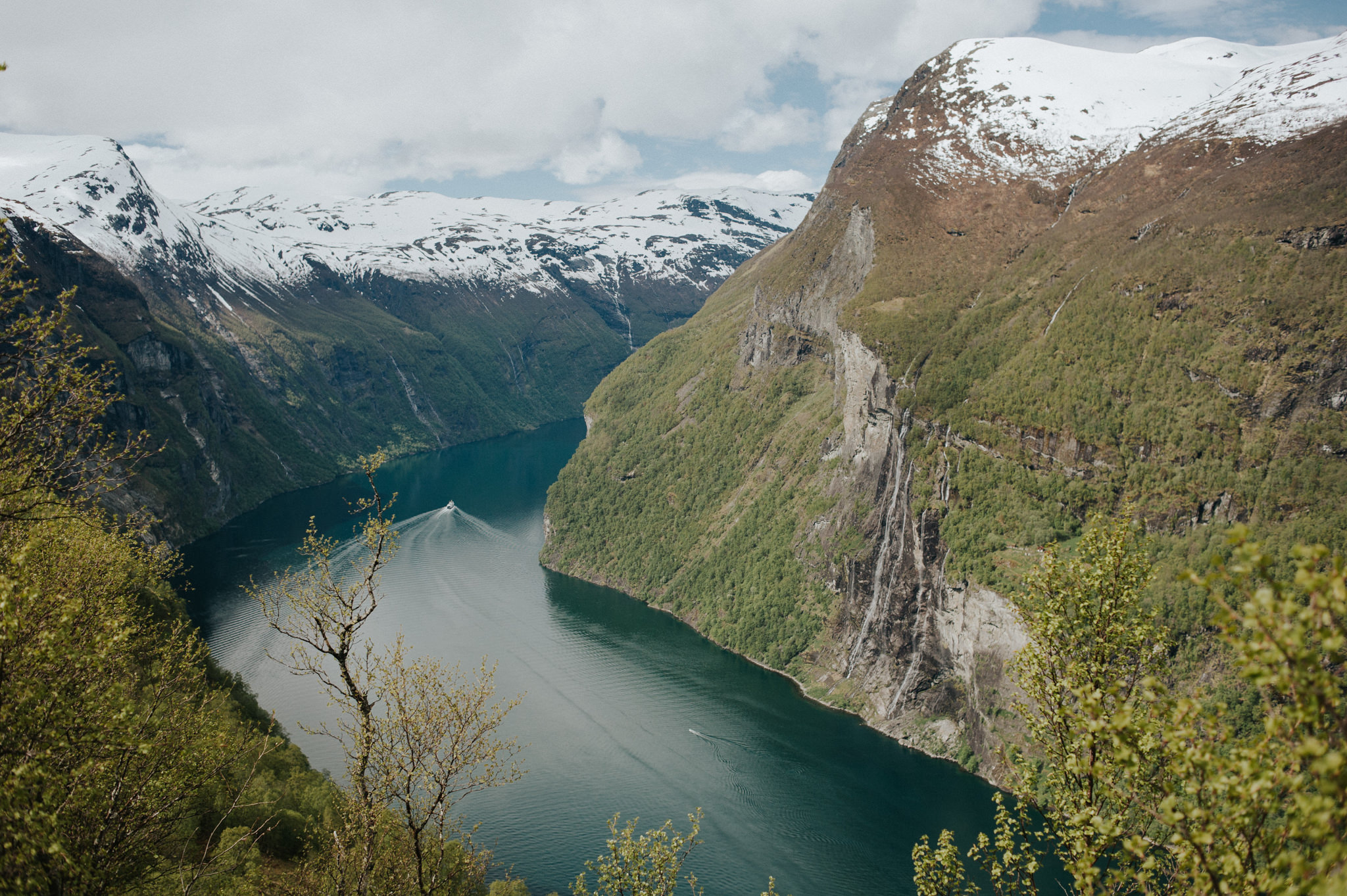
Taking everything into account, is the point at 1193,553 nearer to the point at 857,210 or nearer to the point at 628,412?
the point at 857,210

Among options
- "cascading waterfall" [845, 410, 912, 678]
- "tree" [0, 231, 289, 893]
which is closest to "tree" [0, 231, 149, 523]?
"tree" [0, 231, 289, 893]

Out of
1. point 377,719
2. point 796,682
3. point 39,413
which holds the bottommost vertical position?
point 796,682

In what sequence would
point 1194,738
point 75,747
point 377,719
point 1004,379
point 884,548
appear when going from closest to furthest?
1. point 1194,738
2. point 75,747
3. point 377,719
4. point 1004,379
5. point 884,548

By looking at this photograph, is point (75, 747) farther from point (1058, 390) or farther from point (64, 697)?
point (1058, 390)

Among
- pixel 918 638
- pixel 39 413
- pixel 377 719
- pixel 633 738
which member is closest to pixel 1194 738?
pixel 377 719

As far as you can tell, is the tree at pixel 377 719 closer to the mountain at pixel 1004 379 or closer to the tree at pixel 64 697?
the tree at pixel 64 697

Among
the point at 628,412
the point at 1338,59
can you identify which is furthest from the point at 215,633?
the point at 1338,59

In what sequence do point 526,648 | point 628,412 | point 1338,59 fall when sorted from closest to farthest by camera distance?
point 1338,59
point 526,648
point 628,412
